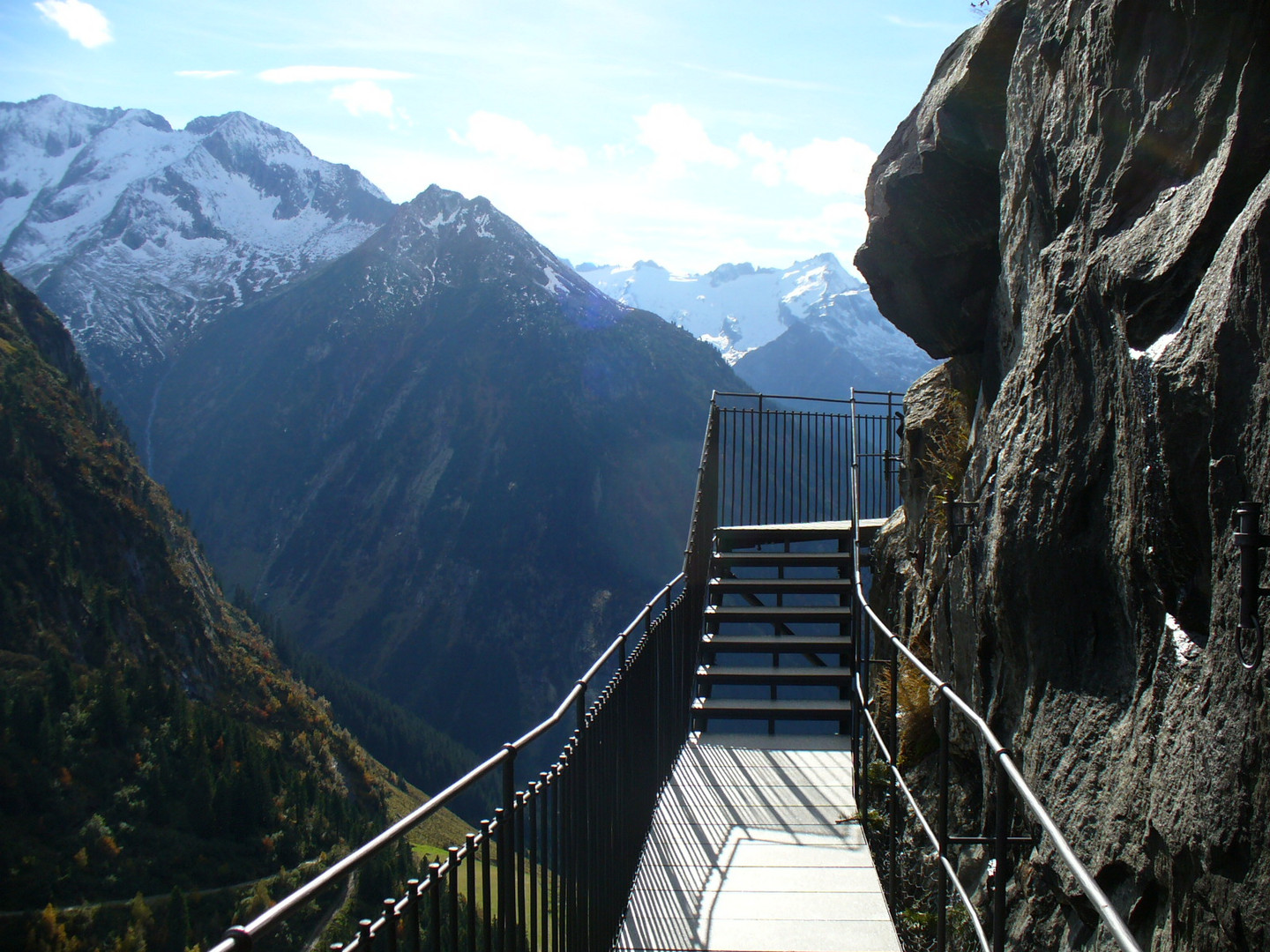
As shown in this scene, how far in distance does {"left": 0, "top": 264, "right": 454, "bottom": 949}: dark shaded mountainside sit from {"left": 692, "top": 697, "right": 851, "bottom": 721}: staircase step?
44.0 metres

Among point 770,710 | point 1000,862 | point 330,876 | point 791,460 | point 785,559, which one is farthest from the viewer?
point 791,460

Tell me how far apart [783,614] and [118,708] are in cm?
5564

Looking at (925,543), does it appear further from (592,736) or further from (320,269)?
(320,269)

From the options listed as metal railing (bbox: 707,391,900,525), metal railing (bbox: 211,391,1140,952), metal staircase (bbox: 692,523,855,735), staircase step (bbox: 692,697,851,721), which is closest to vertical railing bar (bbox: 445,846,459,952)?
metal railing (bbox: 211,391,1140,952)

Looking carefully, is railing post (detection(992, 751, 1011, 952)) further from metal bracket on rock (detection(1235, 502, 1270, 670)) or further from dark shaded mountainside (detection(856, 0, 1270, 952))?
metal bracket on rock (detection(1235, 502, 1270, 670))

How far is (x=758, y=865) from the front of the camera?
17.9ft

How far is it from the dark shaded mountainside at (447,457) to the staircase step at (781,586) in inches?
4183

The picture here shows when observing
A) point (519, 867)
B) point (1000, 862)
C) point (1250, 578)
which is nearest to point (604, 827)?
point (519, 867)

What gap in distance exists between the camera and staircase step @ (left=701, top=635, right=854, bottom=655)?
27.9 ft

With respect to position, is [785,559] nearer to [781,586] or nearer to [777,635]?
[781,586]

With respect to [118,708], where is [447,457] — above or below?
above

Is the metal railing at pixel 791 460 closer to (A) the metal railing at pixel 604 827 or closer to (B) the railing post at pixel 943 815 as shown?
(A) the metal railing at pixel 604 827

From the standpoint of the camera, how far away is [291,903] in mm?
1844

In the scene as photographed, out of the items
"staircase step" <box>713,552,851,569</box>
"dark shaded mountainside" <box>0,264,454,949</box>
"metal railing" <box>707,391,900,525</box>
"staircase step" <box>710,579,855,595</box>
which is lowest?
"dark shaded mountainside" <box>0,264,454,949</box>
